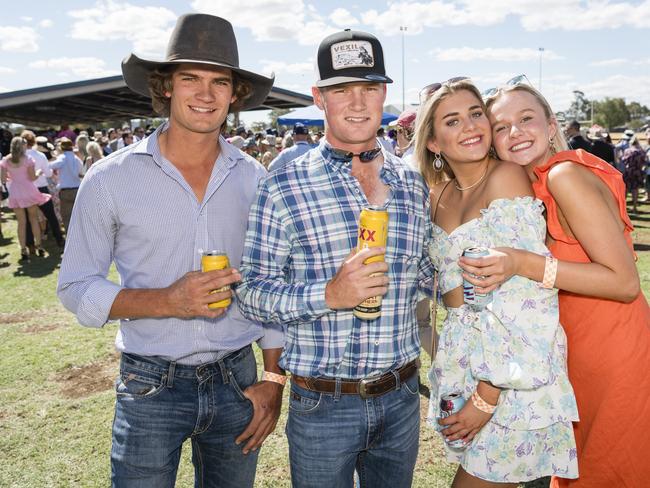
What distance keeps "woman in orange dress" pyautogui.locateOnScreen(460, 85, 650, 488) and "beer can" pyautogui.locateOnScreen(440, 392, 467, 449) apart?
1.75ft

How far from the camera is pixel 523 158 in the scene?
7.69ft

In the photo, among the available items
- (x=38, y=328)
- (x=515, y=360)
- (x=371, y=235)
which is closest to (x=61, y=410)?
(x=38, y=328)

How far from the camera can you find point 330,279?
199 centimetres

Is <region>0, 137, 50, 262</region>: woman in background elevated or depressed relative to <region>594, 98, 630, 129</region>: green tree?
depressed

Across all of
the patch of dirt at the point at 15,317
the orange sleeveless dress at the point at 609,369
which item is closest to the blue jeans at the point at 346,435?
the orange sleeveless dress at the point at 609,369

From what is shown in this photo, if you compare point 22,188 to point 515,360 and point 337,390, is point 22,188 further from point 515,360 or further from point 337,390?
point 515,360

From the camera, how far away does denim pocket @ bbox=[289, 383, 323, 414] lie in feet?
6.79

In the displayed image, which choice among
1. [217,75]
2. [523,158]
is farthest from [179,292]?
[523,158]

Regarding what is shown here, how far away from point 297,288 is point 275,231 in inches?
10.0

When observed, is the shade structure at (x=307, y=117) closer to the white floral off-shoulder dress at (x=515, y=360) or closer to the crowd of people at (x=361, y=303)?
the crowd of people at (x=361, y=303)

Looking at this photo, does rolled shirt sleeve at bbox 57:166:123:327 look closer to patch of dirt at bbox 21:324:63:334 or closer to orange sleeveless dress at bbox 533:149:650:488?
orange sleeveless dress at bbox 533:149:650:488

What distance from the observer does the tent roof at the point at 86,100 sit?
18.6 meters

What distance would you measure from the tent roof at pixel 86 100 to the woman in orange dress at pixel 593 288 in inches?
544

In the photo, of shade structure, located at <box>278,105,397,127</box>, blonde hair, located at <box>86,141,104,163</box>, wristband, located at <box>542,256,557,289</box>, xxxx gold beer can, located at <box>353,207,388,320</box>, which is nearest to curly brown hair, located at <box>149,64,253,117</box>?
xxxx gold beer can, located at <box>353,207,388,320</box>
